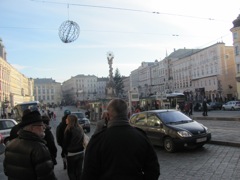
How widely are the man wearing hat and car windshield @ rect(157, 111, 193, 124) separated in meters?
8.75

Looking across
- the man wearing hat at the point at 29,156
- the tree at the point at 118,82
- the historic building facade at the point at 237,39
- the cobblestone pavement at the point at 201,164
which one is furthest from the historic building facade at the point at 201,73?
the man wearing hat at the point at 29,156

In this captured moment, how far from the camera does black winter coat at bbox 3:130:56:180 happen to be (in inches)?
130

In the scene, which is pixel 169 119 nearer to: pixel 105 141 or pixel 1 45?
pixel 105 141

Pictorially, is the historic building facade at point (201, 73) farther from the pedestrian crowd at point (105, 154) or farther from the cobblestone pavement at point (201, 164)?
the pedestrian crowd at point (105, 154)

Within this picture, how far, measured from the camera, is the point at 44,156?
11.0 ft

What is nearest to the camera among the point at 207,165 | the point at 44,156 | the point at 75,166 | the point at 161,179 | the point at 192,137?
the point at 44,156

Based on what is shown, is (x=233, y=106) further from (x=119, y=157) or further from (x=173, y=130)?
(x=119, y=157)

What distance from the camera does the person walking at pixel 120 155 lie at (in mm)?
3006

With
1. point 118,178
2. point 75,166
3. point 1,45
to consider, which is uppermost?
point 1,45

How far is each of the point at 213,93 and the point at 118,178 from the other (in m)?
74.1

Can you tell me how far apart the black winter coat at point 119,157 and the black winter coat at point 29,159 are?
50 cm

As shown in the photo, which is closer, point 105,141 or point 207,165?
point 105,141

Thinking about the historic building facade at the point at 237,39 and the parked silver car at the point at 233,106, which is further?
the historic building facade at the point at 237,39

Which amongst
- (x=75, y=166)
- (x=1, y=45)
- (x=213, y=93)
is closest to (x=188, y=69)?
(x=213, y=93)
